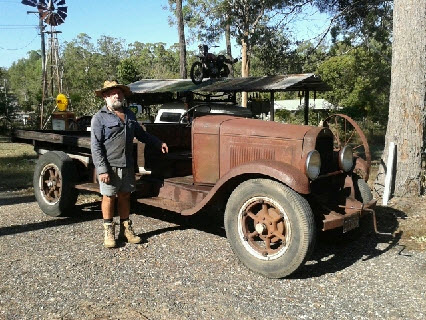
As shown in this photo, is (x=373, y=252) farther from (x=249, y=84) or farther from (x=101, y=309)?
(x=249, y=84)

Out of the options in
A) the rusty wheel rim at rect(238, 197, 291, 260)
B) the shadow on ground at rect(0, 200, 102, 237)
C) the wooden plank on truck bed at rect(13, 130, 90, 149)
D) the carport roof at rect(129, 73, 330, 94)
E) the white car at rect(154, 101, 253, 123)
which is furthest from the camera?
the carport roof at rect(129, 73, 330, 94)

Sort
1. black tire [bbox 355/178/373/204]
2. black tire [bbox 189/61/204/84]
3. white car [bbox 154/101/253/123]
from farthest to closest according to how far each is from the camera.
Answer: black tire [bbox 189/61/204/84] → white car [bbox 154/101/253/123] → black tire [bbox 355/178/373/204]

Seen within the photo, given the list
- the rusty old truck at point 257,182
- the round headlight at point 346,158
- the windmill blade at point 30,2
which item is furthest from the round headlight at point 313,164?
the windmill blade at point 30,2

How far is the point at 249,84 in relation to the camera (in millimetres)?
14938

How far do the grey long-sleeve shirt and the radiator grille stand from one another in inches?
43.4

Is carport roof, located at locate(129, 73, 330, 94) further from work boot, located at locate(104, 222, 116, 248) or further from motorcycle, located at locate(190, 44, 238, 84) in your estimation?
work boot, located at locate(104, 222, 116, 248)

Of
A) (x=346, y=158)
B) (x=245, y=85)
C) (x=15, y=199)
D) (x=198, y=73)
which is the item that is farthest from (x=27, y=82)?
(x=346, y=158)

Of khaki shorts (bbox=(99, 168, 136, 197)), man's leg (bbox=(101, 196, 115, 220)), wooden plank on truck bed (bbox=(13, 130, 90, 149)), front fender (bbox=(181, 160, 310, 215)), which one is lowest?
man's leg (bbox=(101, 196, 115, 220))

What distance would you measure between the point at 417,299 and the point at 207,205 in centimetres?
Answer: 200

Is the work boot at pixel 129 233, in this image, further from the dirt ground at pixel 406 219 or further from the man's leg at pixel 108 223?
the dirt ground at pixel 406 219

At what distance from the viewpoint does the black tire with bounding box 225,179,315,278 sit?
3705mm

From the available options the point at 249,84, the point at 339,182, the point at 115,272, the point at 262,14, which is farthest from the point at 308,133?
the point at 262,14

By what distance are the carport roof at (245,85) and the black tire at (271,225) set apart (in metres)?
9.57

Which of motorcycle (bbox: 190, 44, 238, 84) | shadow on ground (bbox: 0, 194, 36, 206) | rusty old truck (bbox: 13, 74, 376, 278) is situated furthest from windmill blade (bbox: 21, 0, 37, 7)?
rusty old truck (bbox: 13, 74, 376, 278)
